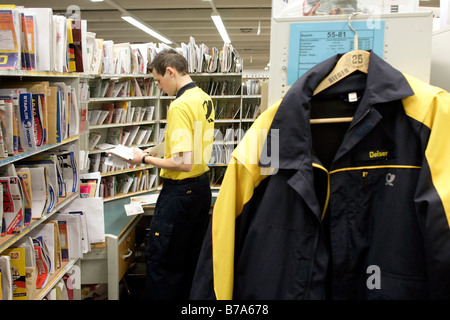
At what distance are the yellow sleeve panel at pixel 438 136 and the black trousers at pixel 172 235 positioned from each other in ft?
5.83

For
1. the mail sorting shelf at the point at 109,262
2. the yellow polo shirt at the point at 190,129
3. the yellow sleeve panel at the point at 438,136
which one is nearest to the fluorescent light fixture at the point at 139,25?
the yellow polo shirt at the point at 190,129

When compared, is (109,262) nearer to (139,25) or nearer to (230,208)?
(230,208)

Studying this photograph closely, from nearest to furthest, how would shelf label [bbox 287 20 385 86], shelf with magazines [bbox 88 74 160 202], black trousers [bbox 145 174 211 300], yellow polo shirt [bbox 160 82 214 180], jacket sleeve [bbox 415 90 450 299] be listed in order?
jacket sleeve [bbox 415 90 450 299] < shelf label [bbox 287 20 385 86] < yellow polo shirt [bbox 160 82 214 180] < black trousers [bbox 145 174 211 300] < shelf with magazines [bbox 88 74 160 202]

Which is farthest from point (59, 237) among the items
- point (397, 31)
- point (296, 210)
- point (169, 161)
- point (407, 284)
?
point (397, 31)

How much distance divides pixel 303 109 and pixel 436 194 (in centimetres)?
45

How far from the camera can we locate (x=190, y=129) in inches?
96.1

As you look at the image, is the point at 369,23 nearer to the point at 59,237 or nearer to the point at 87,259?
the point at 59,237

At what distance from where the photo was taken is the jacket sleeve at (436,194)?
0.95 m

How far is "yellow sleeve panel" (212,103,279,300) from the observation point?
1155 millimetres

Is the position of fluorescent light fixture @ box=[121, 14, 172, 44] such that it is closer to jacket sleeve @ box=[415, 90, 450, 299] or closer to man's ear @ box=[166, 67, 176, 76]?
man's ear @ box=[166, 67, 176, 76]

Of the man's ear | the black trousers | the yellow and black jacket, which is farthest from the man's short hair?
the yellow and black jacket

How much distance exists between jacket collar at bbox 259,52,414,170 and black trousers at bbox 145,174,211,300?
4.92ft

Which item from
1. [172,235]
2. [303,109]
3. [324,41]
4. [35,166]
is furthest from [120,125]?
[303,109]
